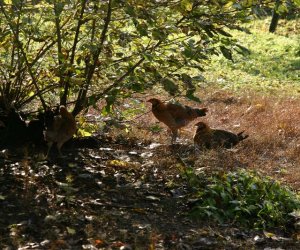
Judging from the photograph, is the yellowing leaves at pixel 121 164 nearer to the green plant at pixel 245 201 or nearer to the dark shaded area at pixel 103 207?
the dark shaded area at pixel 103 207

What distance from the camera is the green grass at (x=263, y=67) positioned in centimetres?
1459

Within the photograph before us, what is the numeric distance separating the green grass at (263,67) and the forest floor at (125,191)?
15.7 feet

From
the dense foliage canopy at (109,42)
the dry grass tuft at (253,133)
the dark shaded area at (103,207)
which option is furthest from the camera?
the dry grass tuft at (253,133)

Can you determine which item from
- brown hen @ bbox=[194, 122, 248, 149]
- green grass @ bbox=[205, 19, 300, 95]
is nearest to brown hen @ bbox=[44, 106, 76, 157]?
brown hen @ bbox=[194, 122, 248, 149]

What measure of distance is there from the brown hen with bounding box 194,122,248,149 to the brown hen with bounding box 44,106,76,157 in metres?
1.85

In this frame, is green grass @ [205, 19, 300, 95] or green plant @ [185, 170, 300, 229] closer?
green plant @ [185, 170, 300, 229]

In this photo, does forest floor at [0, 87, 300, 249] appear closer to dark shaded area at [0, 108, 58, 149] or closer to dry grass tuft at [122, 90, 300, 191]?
dry grass tuft at [122, 90, 300, 191]

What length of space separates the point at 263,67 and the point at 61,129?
487 inches

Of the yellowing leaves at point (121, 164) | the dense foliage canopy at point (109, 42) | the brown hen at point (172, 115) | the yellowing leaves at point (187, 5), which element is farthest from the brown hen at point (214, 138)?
the yellowing leaves at point (187, 5)

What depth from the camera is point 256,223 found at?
5215 mm

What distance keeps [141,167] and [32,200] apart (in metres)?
1.59

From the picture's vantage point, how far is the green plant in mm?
5289

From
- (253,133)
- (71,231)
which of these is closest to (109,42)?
(71,231)

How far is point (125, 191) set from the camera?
18.6 ft
